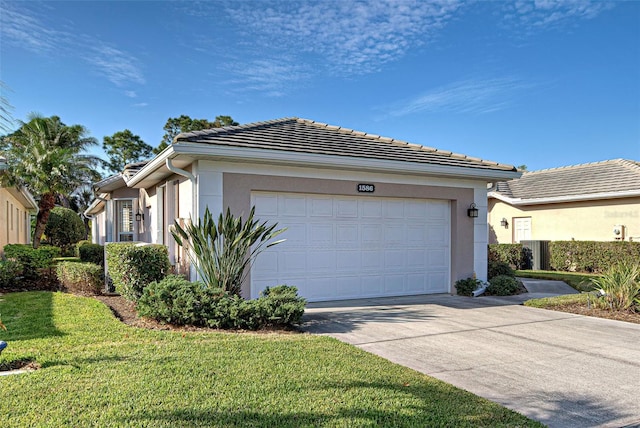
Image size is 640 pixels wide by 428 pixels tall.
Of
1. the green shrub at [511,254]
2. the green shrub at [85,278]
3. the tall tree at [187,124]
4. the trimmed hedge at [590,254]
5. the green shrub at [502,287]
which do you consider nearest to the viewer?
the green shrub at [85,278]

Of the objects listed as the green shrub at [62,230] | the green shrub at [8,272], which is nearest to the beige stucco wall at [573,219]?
the green shrub at [8,272]

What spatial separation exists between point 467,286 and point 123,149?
4014 cm

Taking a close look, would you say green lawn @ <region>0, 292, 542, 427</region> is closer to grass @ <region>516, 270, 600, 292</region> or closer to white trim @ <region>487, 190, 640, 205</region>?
grass @ <region>516, 270, 600, 292</region>

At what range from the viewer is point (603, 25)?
43.9ft

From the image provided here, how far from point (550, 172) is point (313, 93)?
12.6 metres

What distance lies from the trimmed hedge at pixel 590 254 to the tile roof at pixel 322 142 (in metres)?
7.46

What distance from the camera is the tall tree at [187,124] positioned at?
35.9 m

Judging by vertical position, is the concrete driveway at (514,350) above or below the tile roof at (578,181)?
below

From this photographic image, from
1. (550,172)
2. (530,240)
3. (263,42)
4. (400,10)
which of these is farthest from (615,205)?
(263,42)

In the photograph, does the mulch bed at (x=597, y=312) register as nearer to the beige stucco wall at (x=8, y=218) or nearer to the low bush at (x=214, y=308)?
the low bush at (x=214, y=308)

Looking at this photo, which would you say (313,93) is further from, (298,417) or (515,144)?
(298,417)

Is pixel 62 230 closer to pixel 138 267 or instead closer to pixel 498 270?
pixel 138 267

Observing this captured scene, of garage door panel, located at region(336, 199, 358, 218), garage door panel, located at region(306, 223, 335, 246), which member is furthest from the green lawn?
garage door panel, located at region(336, 199, 358, 218)

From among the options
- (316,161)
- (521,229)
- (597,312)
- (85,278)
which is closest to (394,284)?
(316,161)
